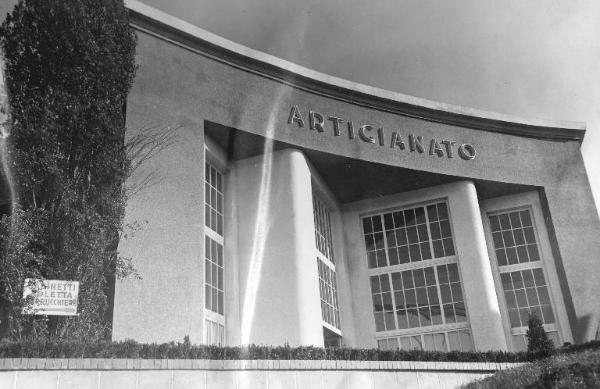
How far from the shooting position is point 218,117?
1980cm

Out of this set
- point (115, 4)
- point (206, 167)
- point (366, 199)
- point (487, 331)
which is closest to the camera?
point (115, 4)

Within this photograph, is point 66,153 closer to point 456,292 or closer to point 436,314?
point 436,314

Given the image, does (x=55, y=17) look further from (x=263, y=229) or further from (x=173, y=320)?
(x=263, y=229)

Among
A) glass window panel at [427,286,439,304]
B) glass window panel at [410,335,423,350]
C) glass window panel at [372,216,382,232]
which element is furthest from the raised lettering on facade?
glass window panel at [410,335,423,350]

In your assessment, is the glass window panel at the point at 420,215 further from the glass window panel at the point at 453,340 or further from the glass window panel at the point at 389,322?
the glass window panel at the point at 453,340

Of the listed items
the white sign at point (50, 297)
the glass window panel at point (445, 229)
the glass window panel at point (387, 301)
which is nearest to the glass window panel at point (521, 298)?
the glass window panel at point (445, 229)

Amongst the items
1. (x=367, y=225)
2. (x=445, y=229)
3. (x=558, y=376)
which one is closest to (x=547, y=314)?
(x=445, y=229)

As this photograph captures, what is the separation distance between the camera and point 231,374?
1193 centimetres

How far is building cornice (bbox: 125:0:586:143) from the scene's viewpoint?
19.0 m

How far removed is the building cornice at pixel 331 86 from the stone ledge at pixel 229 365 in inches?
437

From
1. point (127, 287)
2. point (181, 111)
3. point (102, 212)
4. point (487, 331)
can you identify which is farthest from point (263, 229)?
point (487, 331)

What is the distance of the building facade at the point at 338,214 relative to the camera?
58.5 ft

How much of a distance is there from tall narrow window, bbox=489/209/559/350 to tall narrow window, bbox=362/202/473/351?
92.8 inches

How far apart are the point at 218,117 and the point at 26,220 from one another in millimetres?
7986
